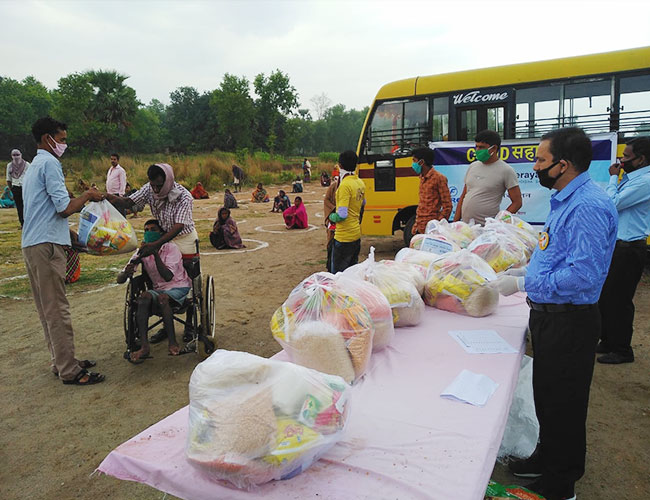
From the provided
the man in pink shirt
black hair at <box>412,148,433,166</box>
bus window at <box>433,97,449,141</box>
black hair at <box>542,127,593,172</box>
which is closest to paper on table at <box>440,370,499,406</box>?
black hair at <box>542,127,593,172</box>

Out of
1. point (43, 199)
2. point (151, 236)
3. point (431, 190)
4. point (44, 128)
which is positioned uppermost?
point (44, 128)

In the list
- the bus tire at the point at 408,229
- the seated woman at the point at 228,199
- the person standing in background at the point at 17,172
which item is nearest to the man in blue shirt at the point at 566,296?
the bus tire at the point at 408,229

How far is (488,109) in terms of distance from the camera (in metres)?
7.17

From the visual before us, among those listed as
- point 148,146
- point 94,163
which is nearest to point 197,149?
point 148,146

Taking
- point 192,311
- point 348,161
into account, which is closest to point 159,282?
point 192,311

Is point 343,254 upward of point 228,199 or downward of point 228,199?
downward

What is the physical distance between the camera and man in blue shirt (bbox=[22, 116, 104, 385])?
3.26m

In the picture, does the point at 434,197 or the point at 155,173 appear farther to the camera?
the point at 434,197

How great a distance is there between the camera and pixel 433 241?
11.8 ft

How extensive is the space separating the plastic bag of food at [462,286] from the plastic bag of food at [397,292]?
291 mm

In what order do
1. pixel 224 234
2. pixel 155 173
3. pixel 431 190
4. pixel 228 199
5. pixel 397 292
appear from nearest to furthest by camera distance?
pixel 397 292 < pixel 155 173 < pixel 431 190 < pixel 224 234 < pixel 228 199

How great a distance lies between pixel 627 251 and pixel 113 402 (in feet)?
13.6

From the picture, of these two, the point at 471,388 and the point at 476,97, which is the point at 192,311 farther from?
the point at 476,97

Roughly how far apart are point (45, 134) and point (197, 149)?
4529 centimetres
